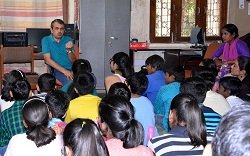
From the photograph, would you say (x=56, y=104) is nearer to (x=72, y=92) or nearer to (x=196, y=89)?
(x=72, y=92)

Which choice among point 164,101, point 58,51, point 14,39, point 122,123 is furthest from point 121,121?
point 14,39

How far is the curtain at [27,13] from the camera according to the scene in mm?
7555

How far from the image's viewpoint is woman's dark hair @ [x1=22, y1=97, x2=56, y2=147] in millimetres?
2275

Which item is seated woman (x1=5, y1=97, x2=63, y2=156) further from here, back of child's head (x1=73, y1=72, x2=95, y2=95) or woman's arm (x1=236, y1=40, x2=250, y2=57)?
woman's arm (x1=236, y1=40, x2=250, y2=57)

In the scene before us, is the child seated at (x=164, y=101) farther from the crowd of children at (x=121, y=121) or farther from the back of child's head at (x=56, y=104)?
the back of child's head at (x=56, y=104)

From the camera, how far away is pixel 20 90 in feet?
10.8

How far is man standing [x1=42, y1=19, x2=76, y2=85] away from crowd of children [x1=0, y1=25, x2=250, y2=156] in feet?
2.67

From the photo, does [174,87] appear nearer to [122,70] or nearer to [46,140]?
[122,70]

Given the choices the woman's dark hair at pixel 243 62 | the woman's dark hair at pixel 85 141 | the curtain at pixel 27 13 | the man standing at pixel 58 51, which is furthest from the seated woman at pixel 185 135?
the curtain at pixel 27 13

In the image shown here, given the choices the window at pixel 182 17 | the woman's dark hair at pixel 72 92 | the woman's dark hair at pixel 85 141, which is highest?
the window at pixel 182 17

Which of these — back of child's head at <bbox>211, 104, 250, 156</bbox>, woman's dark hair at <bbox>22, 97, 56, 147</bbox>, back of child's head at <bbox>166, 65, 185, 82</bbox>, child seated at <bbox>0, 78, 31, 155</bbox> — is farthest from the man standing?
back of child's head at <bbox>211, 104, 250, 156</bbox>

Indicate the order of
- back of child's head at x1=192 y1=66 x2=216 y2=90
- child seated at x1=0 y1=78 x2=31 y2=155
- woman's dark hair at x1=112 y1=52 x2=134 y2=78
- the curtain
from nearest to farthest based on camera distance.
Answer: child seated at x1=0 y1=78 x2=31 y2=155 → back of child's head at x1=192 y1=66 x2=216 y2=90 → woman's dark hair at x1=112 y1=52 x2=134 y2=78 → the curtain

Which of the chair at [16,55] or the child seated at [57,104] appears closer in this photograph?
the child seated at [57,104]

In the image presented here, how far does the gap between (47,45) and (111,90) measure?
2.01 metres
